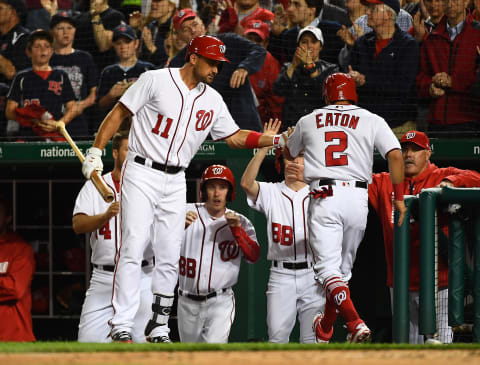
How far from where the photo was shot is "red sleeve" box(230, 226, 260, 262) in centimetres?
566

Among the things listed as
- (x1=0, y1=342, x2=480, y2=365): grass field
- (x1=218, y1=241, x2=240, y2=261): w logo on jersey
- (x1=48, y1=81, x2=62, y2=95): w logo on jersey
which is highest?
(x1=48, y1=81, x2=62, y2=95): w logo on jersey

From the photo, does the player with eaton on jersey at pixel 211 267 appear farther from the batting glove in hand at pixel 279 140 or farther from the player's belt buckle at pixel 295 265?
the batting glove in hand at pixel 279 140

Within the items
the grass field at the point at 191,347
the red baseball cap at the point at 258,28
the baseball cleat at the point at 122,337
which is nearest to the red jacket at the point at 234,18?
the red baseball cap at the point at 258,28

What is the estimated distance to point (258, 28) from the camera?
762cm

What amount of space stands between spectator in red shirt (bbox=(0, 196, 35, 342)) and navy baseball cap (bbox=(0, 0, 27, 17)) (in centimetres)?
344

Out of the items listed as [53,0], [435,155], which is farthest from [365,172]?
[53,0]

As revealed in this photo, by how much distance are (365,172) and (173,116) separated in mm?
1202

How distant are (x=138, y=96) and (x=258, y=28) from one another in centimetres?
334

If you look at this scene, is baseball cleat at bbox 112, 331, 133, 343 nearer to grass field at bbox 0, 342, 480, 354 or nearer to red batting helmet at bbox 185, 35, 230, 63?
grass field at bbox 0, 342, 480, 354

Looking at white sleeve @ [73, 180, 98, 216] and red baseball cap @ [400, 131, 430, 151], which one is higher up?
red baseball cap @ [400, 131, 430, 151]

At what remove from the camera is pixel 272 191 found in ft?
20.0

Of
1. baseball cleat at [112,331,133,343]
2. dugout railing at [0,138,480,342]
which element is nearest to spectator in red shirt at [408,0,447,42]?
dugout railing at [0,138,480,342]

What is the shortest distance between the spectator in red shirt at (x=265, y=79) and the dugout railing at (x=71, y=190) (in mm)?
569

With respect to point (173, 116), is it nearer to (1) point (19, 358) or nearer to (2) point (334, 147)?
(2) point (334, 147)
